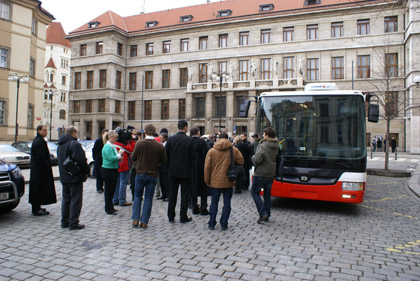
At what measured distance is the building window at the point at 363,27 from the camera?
125 ft

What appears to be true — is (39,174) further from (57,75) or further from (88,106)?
(57,75)

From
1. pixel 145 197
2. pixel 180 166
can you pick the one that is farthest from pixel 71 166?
pixel 180 166

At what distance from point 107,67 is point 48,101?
34.6 metres

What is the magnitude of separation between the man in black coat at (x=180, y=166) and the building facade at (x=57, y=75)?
75265 millimetres

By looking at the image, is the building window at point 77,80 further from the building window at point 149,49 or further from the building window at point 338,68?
the building window at point 338,68

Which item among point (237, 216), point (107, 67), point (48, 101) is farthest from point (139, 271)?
→ point (48, 101)

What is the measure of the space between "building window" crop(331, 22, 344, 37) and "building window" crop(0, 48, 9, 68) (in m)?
34.8

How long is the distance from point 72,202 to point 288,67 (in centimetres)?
3863

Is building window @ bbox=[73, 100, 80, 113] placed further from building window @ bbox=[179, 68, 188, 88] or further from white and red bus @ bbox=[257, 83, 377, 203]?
white and red bus @ bbox=[257, 83, 377, 203]

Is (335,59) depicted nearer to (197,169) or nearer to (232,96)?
(232,96)

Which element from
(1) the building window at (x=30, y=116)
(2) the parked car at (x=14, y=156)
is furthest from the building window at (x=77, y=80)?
(2) the parked car at (x=14, y=156)

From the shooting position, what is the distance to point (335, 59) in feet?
129

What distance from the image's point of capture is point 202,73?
4538cm

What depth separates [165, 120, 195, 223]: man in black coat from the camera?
251 inches
